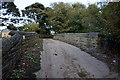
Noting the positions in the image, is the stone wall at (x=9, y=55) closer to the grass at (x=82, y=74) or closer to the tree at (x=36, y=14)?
the grass at (x=82, y=74)

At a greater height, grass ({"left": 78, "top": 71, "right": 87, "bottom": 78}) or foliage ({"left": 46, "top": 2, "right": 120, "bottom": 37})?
foliage ({"left": 46, "top": 2, "right": 120, "bottom": 37})

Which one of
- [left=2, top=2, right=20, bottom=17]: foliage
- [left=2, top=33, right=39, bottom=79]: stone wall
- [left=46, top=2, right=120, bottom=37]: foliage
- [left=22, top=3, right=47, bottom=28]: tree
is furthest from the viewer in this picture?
[left=22, top=3, right=47, bottom=28]: tree

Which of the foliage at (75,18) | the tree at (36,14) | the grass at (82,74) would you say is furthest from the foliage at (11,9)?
the grass at (82,74)

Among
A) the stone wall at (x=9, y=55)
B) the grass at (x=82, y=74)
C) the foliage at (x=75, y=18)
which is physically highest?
the foliage at (x=75, y=18)

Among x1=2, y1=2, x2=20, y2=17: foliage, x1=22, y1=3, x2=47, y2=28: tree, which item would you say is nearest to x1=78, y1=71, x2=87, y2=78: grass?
x1=2, y1=2, x2=20, y2=17: foliage

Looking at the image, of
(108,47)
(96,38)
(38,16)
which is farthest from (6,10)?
(108,47)

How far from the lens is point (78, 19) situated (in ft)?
46.9

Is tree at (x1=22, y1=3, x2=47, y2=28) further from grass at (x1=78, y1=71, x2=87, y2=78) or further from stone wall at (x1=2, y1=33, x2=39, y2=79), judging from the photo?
grass at (x1=78, y1=71, x2=87, y2=78)

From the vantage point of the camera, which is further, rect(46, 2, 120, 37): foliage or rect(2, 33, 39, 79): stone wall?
rect(46, 2, 120, 37): foliage

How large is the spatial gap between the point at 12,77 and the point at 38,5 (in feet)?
59.1

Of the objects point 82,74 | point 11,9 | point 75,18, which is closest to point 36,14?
point 11,9

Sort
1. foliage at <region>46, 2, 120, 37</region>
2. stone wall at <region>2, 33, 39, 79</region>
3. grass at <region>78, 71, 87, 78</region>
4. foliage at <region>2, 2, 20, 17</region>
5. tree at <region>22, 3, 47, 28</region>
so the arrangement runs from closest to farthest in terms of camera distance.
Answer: stone wall at <region>2, 33, 39, 79</region> → grass at <region>78, 71, 87, 78</region> → foliage at <region>46, 2, 120, 37</region> → foliage at <region>2, 2, 20, 17</region> → tree at <region>22, 3, 47, 28</region>

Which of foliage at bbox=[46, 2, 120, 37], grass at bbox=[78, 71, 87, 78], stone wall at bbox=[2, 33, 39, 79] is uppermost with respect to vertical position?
foliage at bbox=[46, 2, 120, 37]

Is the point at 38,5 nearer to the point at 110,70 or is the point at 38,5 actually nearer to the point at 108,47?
the point at 108,47
